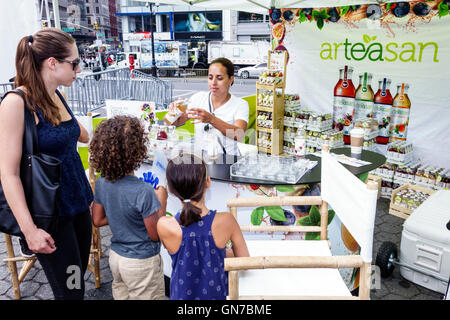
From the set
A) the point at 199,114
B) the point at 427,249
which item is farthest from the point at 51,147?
the point at 427,249

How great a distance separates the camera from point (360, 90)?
486 centimetres

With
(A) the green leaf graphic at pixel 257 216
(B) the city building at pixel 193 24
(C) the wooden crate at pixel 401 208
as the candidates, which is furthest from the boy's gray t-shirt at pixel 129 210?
(B) the city building at pixel 193 24

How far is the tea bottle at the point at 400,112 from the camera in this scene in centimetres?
455

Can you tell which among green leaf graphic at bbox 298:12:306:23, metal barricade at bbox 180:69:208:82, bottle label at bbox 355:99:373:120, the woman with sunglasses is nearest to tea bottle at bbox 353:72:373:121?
bottle label at bbox 355:99:373:120

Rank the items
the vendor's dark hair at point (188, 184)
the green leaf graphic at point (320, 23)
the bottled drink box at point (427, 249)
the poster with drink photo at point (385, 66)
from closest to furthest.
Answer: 1. the vendor's dark hair at point (188, 184)
2. the bottled drink box at point (427, 249)
3. the poster with drink photo at point (385, 66)
4. the green leaf graphic at point (320, 23)

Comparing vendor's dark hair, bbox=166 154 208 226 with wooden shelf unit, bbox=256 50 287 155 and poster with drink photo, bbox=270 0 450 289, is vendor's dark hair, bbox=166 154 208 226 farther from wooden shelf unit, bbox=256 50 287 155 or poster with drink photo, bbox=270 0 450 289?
poster with drink photo, bbox=270 0 450 289

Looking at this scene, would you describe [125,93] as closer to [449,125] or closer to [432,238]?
[449,125]

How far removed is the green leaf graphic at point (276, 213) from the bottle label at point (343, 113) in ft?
8.99

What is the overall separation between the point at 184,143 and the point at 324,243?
4.69 ft

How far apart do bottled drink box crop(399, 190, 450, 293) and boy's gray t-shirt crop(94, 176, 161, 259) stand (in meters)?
2.13

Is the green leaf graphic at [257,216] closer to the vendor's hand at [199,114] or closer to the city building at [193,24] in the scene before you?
the vendor's hand at [199,114]

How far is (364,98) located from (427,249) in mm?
2481

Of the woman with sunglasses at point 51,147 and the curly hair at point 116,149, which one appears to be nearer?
the woman with sunglasses at point 51,147

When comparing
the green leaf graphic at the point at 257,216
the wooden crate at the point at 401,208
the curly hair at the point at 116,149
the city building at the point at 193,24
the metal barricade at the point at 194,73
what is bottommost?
the wooden crate at the point at 401,208
